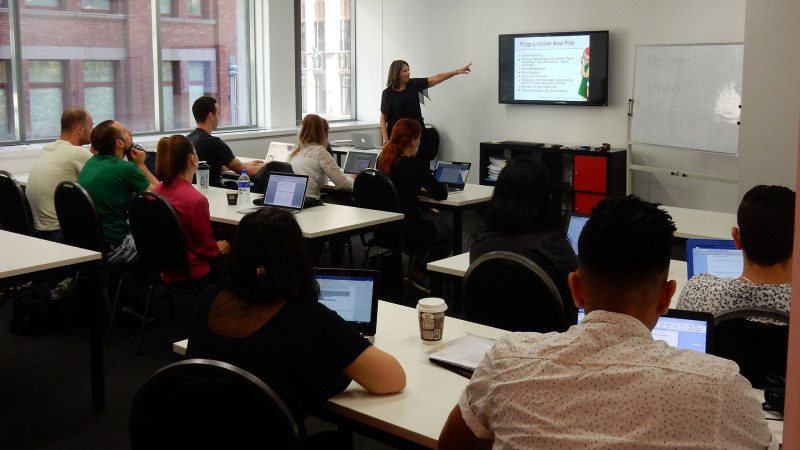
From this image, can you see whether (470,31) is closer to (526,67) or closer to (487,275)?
(526,67)

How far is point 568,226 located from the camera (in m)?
3.56

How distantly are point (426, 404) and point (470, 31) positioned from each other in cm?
733

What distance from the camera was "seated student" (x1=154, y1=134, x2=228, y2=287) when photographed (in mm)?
4141

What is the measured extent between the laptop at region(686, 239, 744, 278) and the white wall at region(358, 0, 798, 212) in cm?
348

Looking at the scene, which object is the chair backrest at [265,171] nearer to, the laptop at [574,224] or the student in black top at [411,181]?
the student in black top at [411,181]

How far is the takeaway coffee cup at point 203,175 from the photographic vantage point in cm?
568

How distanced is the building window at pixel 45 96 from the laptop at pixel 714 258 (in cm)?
594

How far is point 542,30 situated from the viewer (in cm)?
811

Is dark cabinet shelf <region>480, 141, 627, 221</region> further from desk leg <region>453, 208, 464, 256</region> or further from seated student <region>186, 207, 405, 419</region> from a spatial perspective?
seated student <region>186, 207, 405, 419</region>

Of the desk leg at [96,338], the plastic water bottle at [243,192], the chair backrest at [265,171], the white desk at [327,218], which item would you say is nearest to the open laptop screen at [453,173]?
the white desk at [327,218]

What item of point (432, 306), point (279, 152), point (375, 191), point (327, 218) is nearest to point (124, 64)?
point (279, 152)

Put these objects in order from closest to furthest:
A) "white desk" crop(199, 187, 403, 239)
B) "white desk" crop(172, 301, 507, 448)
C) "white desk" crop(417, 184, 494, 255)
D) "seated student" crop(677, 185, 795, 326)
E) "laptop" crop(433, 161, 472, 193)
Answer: "white desk" crop(172, 301, 507, 448) → "seated student" crop(677, 185, 795, 326) → "white desk" crop(199, 187, 403, 239) → "white desk" crop(417, 184, 494, 255) → "laptop" crop(433, 161, 472, 193)

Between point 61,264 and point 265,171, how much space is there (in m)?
2.40

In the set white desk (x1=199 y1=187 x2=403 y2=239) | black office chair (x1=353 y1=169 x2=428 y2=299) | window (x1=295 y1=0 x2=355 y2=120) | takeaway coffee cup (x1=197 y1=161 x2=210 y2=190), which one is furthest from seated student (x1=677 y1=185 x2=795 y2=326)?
window (x1=295 y1=0 x2=355 y2=120)
